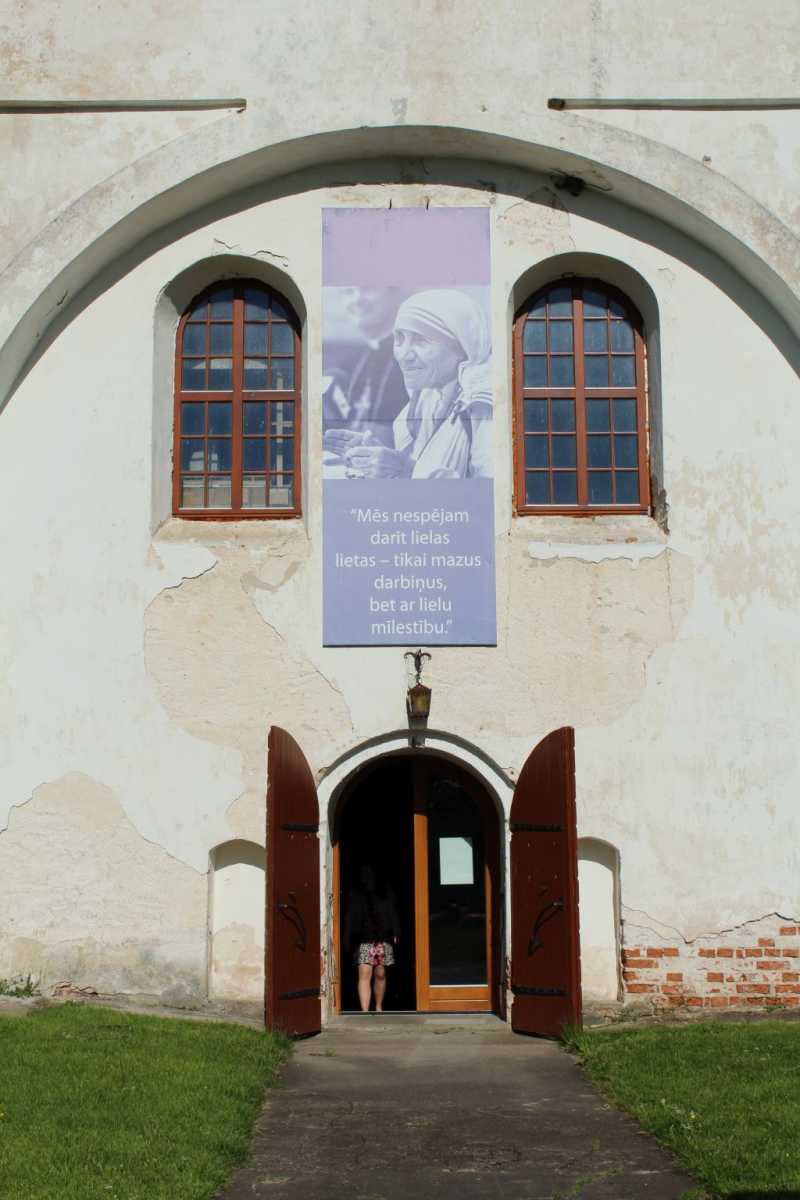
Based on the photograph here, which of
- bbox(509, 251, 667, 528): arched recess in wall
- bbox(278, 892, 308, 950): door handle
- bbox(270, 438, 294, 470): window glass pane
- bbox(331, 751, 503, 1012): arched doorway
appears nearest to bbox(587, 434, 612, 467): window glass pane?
bbox(509, 251, 667, 528): arched recess in wall

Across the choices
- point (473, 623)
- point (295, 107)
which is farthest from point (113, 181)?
point (473, 623)

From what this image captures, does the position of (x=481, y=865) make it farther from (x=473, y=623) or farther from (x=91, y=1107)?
(x=91, y=1107)

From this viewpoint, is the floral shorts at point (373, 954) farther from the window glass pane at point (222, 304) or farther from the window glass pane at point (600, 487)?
the window glass pane at point (222, 304)

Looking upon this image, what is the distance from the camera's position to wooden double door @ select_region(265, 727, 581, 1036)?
11.4 meters

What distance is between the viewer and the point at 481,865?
13.1 metres

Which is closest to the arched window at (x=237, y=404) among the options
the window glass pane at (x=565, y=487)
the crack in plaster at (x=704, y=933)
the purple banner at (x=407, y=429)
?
the purple banner at (x=407, y=429)

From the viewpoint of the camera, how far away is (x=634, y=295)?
43.1 feet

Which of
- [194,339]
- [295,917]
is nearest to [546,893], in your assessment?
[295,917]

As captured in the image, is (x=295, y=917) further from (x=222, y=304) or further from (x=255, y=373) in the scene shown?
(x=222, y=304)

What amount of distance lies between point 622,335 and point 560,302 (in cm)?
61

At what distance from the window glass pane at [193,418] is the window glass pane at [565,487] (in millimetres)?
3062

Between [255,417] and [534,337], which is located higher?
[534,337]

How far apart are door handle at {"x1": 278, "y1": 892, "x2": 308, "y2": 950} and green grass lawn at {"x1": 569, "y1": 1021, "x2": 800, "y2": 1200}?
7.12ft

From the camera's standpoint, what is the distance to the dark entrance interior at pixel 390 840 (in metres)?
14.3
